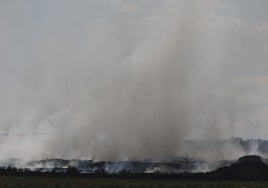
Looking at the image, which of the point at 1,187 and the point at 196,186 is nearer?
the point at 1,187

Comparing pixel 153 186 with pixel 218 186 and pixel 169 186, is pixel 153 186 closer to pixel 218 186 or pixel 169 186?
pixel 169 186

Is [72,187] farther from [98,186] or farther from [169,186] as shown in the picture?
[169,186]

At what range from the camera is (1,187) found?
17138 cm

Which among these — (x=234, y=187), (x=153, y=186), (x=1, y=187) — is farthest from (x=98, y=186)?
(x=234, y=187)

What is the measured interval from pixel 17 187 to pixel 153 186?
4696 centimetres

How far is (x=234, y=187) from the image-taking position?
181875mm

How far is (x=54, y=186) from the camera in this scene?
18000 cm

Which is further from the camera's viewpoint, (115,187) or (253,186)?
(253,186)

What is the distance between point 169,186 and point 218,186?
1736cm

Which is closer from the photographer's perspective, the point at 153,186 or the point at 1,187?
the point at 1,187

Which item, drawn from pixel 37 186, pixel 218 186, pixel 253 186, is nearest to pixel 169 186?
pixel 218 186

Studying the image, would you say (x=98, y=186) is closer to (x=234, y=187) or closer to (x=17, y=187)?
(x=17, y=187)

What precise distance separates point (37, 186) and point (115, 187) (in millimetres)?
26339

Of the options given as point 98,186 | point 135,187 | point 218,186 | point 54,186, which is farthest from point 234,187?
point 54,186
